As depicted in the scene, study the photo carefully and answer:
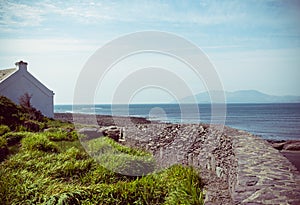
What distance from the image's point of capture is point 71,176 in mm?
3598

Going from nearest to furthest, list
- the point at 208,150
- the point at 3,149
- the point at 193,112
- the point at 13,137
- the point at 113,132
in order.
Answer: the point at 3,149
the point at 13,137
the point at 208,150
the point at 193,112
the point at 113,132

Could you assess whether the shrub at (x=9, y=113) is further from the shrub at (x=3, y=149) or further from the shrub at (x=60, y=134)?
the shrub at (x=60, y=134)

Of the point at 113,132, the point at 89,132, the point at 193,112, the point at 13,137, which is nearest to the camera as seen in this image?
the point at 13,137

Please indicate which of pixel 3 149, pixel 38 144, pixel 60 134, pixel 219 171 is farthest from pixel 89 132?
pixel 219 171

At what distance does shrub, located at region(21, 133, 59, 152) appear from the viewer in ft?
13.1

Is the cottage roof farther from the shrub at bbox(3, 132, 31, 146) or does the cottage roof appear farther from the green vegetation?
the shrub at bbox(3, 132, 31, 146)

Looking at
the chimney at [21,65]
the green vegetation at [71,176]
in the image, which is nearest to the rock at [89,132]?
the green vegetation at [71,176]

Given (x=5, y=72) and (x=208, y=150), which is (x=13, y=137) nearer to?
(x=5, y=72)

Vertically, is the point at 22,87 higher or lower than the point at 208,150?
higher

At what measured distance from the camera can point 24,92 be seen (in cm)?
432

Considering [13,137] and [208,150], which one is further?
[208,150]

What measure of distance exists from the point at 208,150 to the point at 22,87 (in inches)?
105

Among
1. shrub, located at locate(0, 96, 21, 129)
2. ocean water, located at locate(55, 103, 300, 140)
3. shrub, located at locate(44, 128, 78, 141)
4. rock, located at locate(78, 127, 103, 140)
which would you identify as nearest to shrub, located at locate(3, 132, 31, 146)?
shrub, located at locate(0, 96, 21, 129)

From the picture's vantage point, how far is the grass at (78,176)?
9.93 ft
